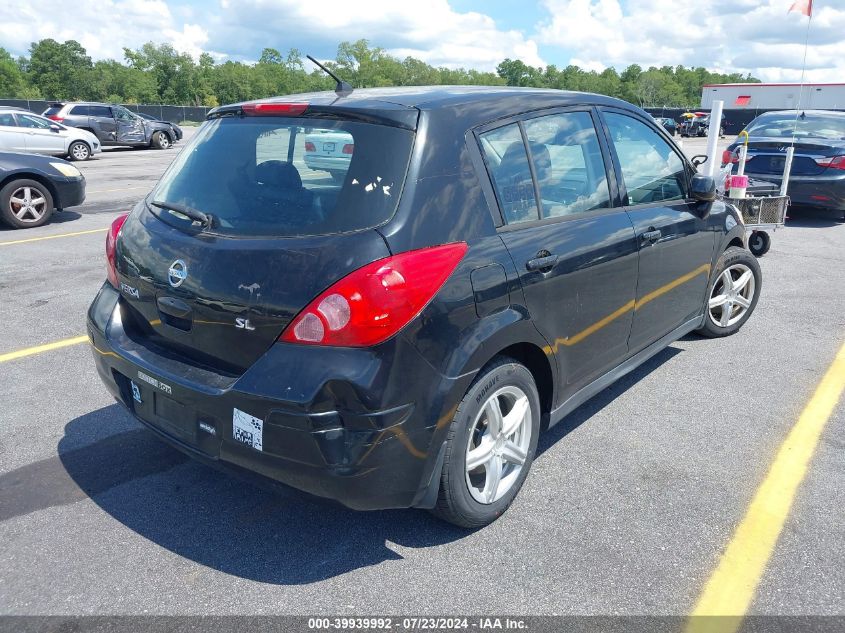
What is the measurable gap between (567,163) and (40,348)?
13.0 ft

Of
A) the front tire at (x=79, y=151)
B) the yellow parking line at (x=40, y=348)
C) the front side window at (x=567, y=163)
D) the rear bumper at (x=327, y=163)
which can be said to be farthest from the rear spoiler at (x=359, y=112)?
the front tire at (x=79, y=151)

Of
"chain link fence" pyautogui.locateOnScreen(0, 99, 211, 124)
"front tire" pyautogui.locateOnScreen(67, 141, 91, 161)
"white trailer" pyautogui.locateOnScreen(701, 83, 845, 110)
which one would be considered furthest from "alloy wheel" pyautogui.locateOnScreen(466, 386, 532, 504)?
"white trailer" pyautogui.locateOnScreen(701, 83, 845, 110)

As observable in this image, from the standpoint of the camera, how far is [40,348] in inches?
199

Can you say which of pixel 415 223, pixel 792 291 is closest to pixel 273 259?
pixel 415 223

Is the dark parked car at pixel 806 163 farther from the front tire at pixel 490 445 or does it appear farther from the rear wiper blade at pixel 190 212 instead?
the rear wiper blade at pixel 190 212

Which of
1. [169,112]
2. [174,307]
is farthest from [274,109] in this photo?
[169,112]

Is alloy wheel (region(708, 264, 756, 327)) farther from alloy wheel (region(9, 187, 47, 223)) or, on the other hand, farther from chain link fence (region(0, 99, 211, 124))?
chain link fence (region(0, 99, 211, 124))

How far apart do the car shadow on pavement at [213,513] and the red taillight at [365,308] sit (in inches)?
24.3

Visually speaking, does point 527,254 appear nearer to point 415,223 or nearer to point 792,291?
point 415,223

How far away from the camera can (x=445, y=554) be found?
2857 millimetres

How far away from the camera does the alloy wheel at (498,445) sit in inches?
114

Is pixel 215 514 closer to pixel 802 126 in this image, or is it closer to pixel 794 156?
pixel 794 156

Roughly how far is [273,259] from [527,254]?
3.51 ft

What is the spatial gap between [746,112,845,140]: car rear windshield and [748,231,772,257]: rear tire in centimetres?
355
